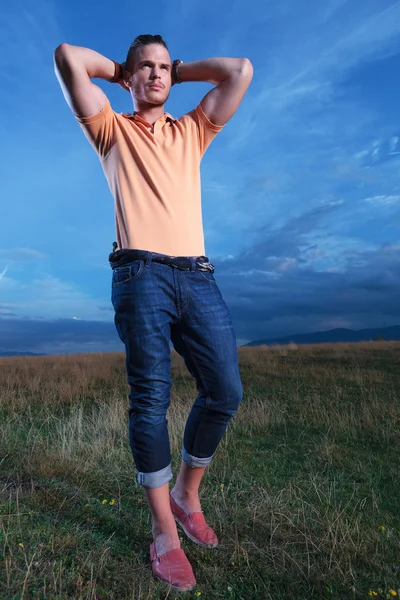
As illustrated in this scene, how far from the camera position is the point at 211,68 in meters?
2.82

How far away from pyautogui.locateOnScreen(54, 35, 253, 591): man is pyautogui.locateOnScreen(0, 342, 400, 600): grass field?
0.23 meters

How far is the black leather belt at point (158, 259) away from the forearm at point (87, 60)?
1.00m

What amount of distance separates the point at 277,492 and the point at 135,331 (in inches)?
74.6

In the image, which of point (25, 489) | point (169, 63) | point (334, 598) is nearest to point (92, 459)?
point (25, 489)

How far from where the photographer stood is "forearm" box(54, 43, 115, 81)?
2.46m

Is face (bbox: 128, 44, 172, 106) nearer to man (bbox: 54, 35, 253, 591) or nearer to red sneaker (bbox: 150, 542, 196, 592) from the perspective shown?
man (bbox: 54, 35, 253, 591)

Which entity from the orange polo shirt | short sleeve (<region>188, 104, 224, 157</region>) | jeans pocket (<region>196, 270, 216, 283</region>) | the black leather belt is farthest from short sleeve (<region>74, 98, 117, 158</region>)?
jeans pocket (<region>196, 270, 216, 283</region>)

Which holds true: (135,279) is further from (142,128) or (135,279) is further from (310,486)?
(310,486)

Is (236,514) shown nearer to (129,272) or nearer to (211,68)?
(129,272)

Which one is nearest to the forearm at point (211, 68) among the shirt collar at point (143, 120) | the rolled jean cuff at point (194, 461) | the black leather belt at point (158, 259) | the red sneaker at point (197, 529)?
the shirt collar at point (143, 120)

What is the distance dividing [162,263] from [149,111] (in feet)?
3.19

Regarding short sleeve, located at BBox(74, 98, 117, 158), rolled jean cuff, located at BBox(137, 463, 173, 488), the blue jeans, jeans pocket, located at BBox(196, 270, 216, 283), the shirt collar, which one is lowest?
rolled jean cuff, located at BBox(137, 463, 173, 488)

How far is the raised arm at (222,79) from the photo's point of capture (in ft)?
9.10

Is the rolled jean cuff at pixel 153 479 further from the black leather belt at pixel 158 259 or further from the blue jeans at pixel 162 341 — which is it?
the black leather belt at pixel 158 259
